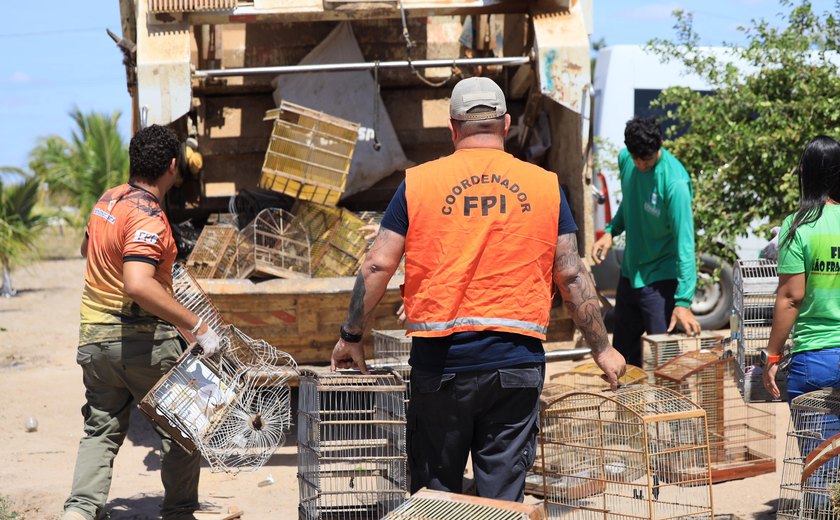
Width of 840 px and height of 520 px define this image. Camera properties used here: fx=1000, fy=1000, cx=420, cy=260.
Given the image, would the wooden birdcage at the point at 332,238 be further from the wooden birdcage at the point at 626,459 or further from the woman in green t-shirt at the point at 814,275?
the woman in green t-shirt at the point at 814,275

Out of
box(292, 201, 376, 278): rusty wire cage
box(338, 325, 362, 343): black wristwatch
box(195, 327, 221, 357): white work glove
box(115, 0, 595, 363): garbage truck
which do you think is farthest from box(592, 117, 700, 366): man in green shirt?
box(195, 327, 221, 357): white work glove

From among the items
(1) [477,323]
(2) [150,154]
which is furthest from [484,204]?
(2) [150,154]

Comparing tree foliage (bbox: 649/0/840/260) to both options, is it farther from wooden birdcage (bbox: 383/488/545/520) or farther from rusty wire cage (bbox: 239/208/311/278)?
wooden birdcage (bbox: 383/488/545/520)

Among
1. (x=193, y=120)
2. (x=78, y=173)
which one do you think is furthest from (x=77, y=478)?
(x=78, y=173)

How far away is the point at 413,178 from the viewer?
3504 mm

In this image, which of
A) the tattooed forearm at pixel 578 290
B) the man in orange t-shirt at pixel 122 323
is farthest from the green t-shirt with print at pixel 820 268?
the man in orange t-shirt at pixel 122 323

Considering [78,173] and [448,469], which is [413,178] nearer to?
[448,469]

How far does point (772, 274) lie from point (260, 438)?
2.60m

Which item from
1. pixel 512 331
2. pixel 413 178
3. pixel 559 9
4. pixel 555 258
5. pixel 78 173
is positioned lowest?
pixel 512 331

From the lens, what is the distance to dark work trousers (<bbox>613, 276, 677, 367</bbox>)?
242 inches

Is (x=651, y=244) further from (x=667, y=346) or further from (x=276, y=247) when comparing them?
(x=276, y=247)

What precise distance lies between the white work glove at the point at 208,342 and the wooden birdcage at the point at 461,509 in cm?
146

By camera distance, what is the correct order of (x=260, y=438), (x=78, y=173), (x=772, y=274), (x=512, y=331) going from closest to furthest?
(x=512, y=331) < (x=260, y=438) < (x=772, y=274) < (x=78, y=173)

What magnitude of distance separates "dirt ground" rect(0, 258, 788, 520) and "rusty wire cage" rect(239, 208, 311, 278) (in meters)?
1.16
